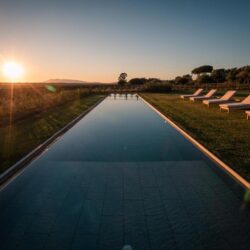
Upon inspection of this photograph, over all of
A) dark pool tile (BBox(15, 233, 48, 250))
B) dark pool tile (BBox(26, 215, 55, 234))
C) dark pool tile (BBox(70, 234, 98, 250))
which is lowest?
dark pool tile (BBox(15, 233, 48, 250))

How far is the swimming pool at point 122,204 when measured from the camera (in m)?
2.29

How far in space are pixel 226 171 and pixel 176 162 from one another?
98 centimetres

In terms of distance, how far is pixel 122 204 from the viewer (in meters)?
2.95

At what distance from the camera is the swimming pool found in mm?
2287

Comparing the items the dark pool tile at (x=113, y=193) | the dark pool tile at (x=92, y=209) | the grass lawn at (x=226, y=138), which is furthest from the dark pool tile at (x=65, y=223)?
the grass lawn at (x=226, y=138)

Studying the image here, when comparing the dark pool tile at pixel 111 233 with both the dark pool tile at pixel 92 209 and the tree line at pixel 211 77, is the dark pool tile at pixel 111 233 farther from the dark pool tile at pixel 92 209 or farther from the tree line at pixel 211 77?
the tree line at pixel 211 77

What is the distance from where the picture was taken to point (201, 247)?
2.17m

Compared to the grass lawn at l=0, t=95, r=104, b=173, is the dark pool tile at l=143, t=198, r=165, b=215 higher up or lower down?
lower down

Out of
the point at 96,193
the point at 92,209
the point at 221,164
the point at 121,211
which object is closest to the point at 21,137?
the point at 96,193

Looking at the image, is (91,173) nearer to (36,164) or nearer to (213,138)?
(36,164)

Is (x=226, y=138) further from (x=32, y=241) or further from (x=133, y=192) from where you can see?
(x=32, y=241)

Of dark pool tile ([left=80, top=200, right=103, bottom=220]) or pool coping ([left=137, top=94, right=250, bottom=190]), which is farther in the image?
pool coping ([left=137, top=94, right=250, bottom=190])

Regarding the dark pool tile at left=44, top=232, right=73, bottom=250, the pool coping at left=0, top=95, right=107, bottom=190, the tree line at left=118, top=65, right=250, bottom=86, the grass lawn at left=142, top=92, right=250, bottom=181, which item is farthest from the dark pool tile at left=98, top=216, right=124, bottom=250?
the tree line at left=118, top=65, right=250, bottom=86

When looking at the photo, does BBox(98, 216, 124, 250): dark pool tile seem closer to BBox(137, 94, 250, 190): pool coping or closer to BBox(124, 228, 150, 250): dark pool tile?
BBox(124, 228, 150, 250): dark pool tile
